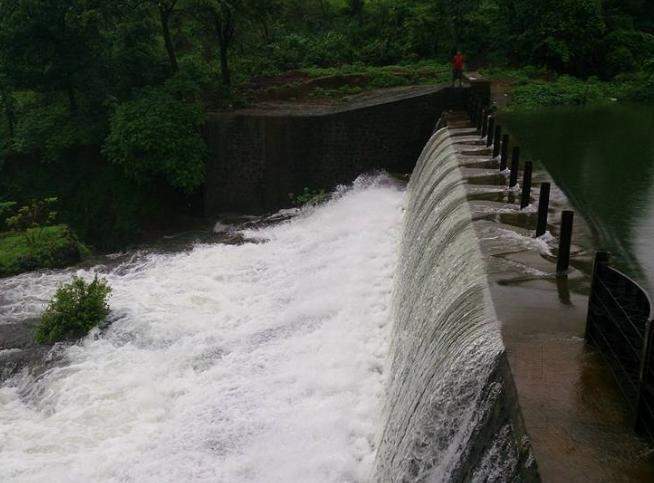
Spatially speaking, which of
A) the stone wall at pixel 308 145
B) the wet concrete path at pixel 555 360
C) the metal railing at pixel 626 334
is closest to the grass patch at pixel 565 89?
the stone wall at pixel 308 145

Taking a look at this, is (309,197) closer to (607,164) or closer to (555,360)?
(607,164)

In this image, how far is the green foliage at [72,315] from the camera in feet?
34.0

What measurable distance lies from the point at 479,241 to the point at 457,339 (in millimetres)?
1924

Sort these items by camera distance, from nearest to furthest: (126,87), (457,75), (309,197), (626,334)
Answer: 1. (626,334)
2. (457,75)
3. (309,197)
4. (126,87)

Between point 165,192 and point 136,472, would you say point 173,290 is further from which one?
point 165,192

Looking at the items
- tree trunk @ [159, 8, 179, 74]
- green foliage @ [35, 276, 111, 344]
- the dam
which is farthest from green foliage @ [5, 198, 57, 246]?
tree trunk @ [159, 8, 179, 74]

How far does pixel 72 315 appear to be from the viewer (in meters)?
10.4

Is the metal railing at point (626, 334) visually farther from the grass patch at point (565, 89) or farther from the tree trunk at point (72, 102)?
the tree trunk at point (72, 102)

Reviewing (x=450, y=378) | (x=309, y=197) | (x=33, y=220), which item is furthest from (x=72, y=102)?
(x=450, y=378)

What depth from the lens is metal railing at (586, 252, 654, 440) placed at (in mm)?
3705

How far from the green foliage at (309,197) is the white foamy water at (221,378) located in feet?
11.6

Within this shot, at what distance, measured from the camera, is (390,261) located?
1148 cm

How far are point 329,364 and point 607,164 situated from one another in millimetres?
7742

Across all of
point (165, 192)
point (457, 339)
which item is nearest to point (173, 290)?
point (165, 192)
